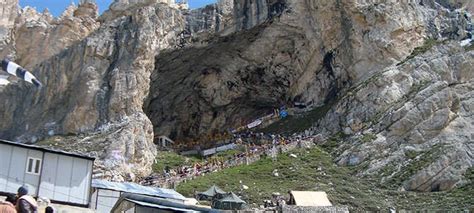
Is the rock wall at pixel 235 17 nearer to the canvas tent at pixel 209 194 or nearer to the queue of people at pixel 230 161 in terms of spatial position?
the queue of people at pixel 230 161

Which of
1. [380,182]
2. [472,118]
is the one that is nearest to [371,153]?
[380,182]

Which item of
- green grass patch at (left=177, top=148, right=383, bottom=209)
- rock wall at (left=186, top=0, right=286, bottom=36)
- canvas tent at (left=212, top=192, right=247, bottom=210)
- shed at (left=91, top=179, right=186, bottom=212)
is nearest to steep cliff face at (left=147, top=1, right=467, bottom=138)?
rock wall at (left=186, top=0, right=286, bottom=36)

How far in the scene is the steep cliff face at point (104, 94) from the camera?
2168 inches

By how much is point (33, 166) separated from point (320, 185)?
25378 millimetres

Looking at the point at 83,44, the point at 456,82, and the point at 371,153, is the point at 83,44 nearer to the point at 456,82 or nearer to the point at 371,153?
the point at 371,153

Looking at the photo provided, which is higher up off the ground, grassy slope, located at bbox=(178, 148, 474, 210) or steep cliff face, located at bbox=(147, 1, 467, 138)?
steep cliff face, located at bbox=(147, 1, 467, 138)

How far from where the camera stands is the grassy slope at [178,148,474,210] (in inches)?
1619

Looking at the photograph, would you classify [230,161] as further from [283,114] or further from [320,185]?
[283,114]

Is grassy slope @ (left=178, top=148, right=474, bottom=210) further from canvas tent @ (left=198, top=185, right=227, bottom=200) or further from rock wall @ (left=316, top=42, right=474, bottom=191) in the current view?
canvas tent @ (left=198, top=185, right=227, bottom=200)

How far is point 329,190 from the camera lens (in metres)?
43.9

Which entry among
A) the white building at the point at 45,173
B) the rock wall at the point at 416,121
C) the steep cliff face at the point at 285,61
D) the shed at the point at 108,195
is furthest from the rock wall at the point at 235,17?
the white building at the point at 45,173

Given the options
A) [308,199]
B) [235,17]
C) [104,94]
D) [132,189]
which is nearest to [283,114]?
[235,17]

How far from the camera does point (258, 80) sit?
70125 millimetres

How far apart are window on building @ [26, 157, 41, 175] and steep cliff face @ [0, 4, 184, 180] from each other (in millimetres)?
27343
